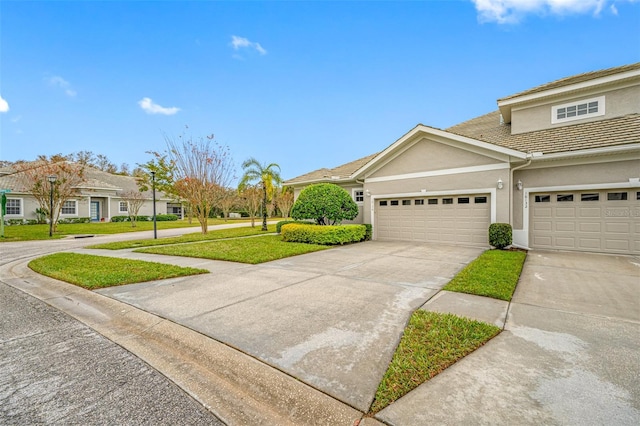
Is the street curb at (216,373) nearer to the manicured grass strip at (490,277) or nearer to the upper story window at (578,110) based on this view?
the manicured grass strip at (490,277)

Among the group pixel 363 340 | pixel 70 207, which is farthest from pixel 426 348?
pixel 70 207

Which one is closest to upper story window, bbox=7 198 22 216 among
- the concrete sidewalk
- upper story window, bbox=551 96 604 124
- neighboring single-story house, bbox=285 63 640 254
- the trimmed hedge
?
the concrete sidewalk

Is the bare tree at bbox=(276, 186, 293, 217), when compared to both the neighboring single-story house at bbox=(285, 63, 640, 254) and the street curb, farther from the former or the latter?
the street curb

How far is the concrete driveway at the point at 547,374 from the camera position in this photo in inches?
75.9

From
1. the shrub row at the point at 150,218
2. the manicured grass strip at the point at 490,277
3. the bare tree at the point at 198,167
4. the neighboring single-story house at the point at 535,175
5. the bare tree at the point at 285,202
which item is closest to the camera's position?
the manicured grass strip at the point at 490,277

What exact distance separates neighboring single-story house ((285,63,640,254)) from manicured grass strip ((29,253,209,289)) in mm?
8942

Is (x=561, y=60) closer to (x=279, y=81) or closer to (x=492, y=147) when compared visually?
(x=492, y=147)

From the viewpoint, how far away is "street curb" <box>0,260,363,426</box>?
1.97 metres

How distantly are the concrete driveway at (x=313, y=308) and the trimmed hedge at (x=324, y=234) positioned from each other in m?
3.47

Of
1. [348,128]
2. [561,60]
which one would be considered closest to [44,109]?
[348,128]

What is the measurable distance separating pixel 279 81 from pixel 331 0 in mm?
7135

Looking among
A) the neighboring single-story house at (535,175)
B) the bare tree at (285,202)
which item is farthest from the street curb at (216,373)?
the bare tree at (285,202)

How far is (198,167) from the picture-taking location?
51.2 feet

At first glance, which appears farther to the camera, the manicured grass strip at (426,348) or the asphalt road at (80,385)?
the manicured grass strip at (426,348)
